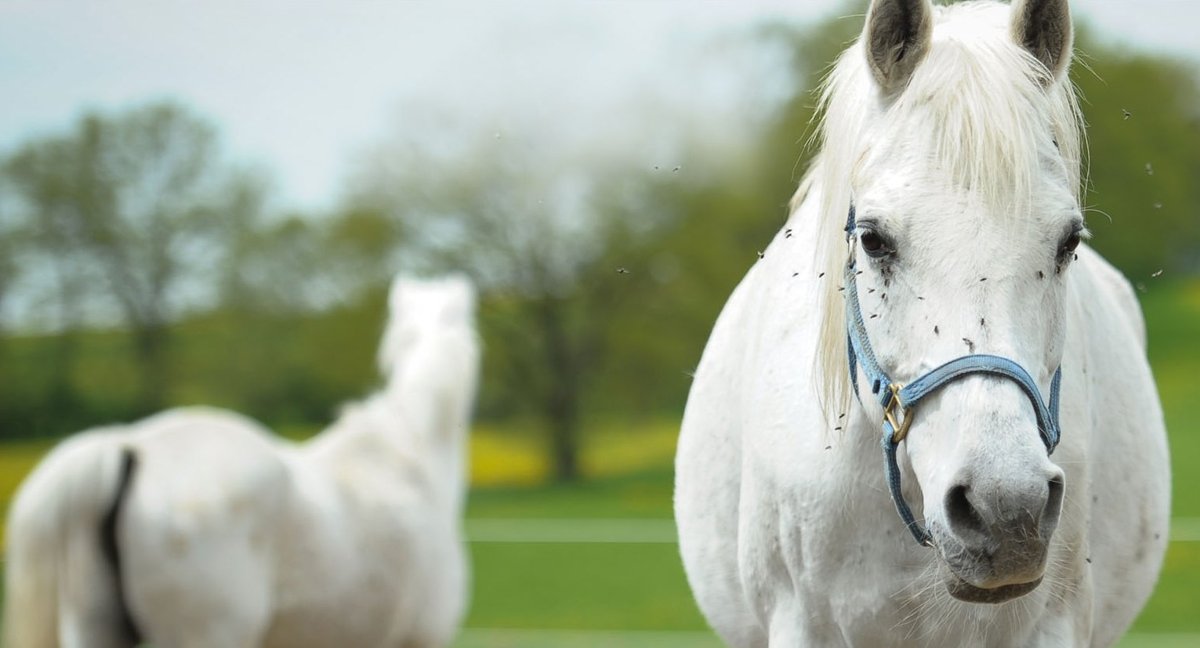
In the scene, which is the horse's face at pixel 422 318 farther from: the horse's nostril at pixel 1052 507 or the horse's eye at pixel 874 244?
the horse's nostril at pixel 1052 507

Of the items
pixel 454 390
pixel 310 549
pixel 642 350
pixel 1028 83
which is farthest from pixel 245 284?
pixel 1028 83

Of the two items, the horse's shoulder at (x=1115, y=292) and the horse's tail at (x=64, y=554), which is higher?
the horse's shoulder at (x=1115, y=292)

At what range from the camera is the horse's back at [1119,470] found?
225cm

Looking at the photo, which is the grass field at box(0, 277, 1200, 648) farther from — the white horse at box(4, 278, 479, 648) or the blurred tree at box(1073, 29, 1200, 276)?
the white horse at box(4, 278, 479, 648)

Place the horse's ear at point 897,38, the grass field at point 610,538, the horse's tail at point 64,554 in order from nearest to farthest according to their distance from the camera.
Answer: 1. the horse's ear at point 897,38
2. the horse's tail at point 64,554
3. the grass field at point 610,538

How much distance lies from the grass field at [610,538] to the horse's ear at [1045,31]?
7.04 m

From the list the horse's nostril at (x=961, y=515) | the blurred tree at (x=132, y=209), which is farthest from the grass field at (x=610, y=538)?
the horse's nostril at (x=961, y=515)

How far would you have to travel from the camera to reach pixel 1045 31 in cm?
182

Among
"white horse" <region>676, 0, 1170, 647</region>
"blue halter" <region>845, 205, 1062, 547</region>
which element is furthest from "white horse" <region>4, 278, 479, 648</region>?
"blue halter" <region>845, 205, 1062, 547</region>

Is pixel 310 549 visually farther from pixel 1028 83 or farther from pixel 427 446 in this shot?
pixel 1028 83

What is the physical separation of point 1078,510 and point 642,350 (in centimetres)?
1281

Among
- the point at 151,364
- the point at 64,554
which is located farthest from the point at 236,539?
the point at 151,364

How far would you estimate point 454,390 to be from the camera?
242 inches

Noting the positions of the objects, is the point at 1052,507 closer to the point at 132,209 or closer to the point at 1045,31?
the point at 1045,31
